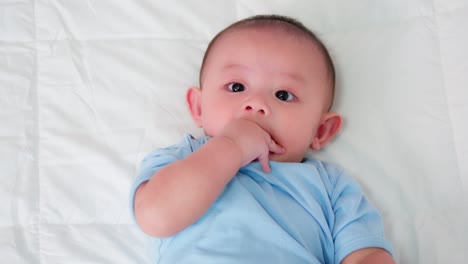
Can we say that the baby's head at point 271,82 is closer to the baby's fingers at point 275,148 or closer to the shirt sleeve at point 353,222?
the baby's fingers at point 275,148

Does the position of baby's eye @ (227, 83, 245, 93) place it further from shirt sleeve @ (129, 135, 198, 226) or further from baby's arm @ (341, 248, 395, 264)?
baby's arm @ (341, 248, 395, 264)

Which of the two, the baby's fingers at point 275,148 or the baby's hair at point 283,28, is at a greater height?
the baby's hair at point 283,28

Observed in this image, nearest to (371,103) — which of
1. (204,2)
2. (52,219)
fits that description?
(204,2)

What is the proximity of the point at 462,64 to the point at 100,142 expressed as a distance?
85 cm

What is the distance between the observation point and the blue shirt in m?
1.03

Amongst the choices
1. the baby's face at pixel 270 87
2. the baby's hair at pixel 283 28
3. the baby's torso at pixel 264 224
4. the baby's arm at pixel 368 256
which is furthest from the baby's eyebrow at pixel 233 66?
the baby's arm at pixel 368 256

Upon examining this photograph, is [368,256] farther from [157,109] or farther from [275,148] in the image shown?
[157,109]

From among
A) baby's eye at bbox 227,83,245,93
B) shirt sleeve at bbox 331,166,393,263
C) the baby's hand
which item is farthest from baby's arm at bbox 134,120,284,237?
shirt sleeve at bbox 331,166,393,263

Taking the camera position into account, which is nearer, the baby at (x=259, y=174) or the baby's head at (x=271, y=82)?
the baby at (x=259, y=174)

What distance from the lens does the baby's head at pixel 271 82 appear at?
1.13 meters

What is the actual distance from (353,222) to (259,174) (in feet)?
0.70

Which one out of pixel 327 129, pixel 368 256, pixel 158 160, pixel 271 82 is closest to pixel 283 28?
pixel 271 82

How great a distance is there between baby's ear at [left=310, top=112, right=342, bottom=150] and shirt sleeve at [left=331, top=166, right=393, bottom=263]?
0.12m

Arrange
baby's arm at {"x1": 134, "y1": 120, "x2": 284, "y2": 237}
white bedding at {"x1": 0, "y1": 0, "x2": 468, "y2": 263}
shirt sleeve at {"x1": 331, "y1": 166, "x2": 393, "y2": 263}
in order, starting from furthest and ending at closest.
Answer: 1. white bedding at {"x1": 0, "y1": 0, "x2": 468, "y2": 263}
2. shirt sleeve at {"x1": 331, "y1": 166, "x2": 393, "y2": 263}
3. baby's arm at {"x1": 134, "y1": 120, "x2": 284, "y2": 237}
